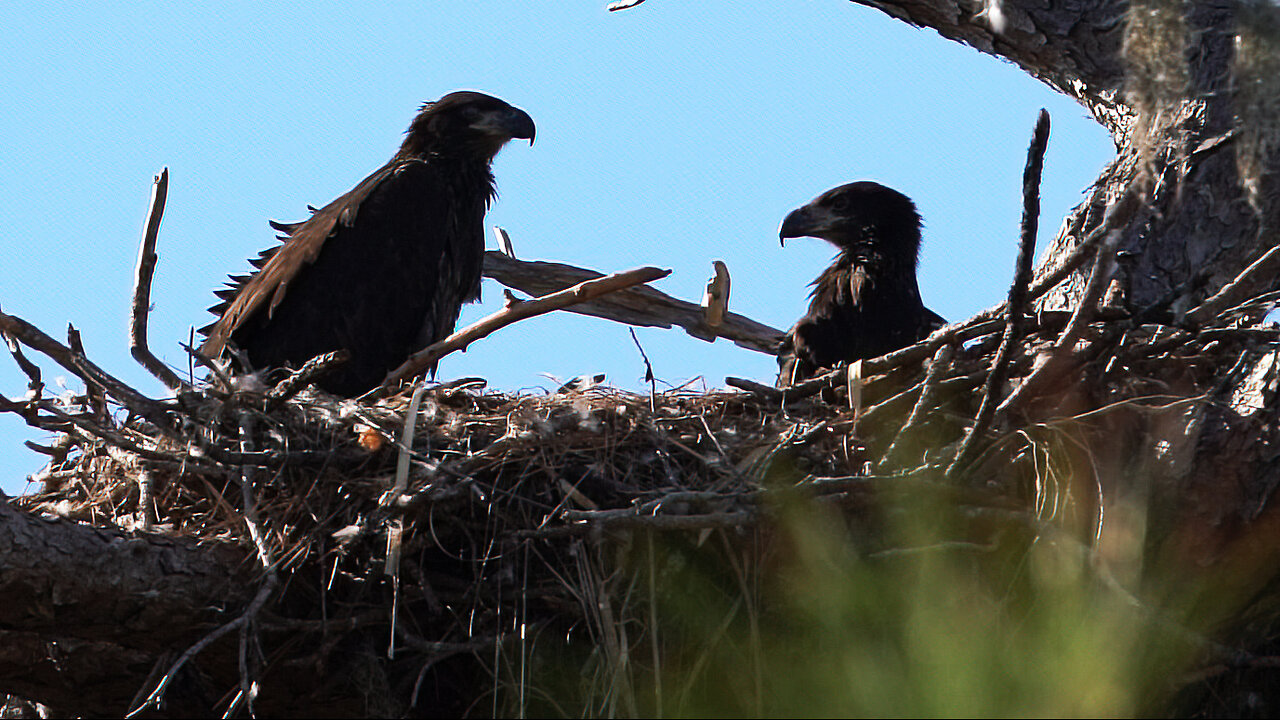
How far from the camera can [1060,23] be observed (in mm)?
6855

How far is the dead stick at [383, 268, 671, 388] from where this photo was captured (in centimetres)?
552

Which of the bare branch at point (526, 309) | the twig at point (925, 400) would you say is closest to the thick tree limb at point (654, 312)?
the bare branch at point (526, 309)

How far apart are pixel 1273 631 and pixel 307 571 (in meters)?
3.12

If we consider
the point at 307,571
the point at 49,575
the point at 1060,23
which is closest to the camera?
the point at 49,575

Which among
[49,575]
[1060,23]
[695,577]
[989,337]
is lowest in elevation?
[695,577]

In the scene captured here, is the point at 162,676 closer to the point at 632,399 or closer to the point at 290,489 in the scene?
the point at 290,489

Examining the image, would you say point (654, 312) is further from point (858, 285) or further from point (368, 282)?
point (368, 282)

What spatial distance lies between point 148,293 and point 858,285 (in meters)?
3.51

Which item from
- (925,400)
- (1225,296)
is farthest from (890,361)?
(1225,296)

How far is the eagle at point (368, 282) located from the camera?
748cm

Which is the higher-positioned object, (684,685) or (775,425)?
(775,425)

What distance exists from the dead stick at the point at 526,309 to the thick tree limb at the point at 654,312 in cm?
169

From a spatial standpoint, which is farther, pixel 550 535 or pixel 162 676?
pixel 162 676

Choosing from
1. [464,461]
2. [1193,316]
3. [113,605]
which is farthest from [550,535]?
[1193,316]
